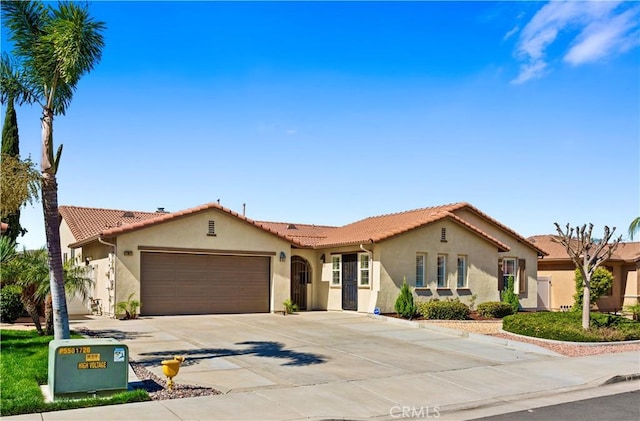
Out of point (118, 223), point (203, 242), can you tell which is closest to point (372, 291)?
point (203, 242)

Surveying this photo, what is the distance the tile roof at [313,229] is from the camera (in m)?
22.8

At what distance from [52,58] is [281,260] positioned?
46.4 feet

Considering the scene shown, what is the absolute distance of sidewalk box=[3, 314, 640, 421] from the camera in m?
8.60

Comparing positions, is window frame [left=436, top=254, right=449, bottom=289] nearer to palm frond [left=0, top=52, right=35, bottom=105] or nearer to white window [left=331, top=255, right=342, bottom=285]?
white window [left=331, top=255, right=342, bottom=285]

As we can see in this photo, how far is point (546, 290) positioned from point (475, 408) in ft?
75.6

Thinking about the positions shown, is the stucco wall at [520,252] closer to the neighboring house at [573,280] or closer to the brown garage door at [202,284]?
the neighboring house at [573,280]

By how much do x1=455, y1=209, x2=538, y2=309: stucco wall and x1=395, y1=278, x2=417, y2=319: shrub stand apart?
22.7 ft

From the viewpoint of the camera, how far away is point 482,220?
28562 mm

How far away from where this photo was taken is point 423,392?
10469mm

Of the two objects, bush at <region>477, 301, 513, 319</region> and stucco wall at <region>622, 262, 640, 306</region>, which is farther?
stucco wall at <region>622, 262, 640, 306</region>

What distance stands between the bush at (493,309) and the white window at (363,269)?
487cm

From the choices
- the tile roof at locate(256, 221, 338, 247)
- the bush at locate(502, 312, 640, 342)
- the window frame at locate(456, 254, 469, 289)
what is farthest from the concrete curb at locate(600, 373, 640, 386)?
the tile roof at locate(256, 221, 338, 247)

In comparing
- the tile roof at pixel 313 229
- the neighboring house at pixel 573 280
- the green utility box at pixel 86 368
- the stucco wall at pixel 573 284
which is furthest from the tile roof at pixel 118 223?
the stucco wall at pixel 573 284

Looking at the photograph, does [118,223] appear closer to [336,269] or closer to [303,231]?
[303,231]
